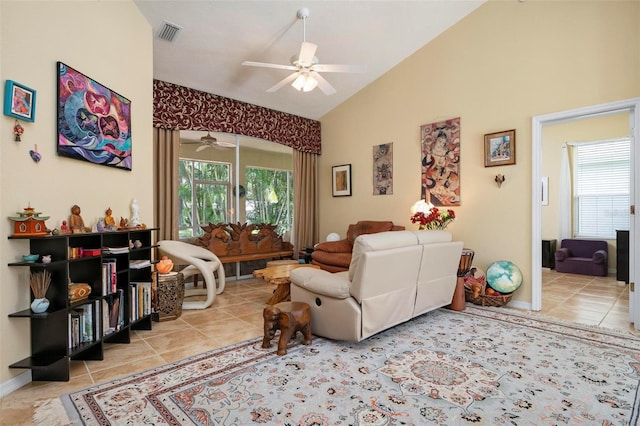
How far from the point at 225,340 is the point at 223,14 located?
3462mm

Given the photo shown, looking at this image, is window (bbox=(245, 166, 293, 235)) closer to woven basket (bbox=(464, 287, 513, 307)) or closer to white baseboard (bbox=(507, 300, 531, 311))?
woven basket (bbox=(464, 287, 513, 307))

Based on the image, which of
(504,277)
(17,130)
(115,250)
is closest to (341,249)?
(504,277)

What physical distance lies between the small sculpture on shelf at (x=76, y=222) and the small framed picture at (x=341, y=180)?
14.4ft

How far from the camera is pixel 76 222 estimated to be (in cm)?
255

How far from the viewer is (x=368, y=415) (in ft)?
5.96

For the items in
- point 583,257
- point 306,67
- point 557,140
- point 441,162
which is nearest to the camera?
point 306,67

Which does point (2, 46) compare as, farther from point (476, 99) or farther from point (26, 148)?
point (476, 99)

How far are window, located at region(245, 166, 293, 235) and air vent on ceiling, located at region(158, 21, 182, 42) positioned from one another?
92.3 inches

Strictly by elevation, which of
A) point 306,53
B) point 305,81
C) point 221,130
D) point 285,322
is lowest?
point 285,322

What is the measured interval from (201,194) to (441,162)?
3716mm

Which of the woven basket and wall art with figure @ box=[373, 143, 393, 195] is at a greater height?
wall art with figure @ box=[373, 143, 393, 195]

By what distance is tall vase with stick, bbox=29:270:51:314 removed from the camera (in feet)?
7.17

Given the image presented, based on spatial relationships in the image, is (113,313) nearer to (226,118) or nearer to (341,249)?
(341,249)

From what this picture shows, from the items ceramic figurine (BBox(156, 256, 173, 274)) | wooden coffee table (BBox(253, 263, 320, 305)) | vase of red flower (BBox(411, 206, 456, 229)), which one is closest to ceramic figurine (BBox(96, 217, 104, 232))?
ceramic figurine (BBox(156, 256, 173, 274))
